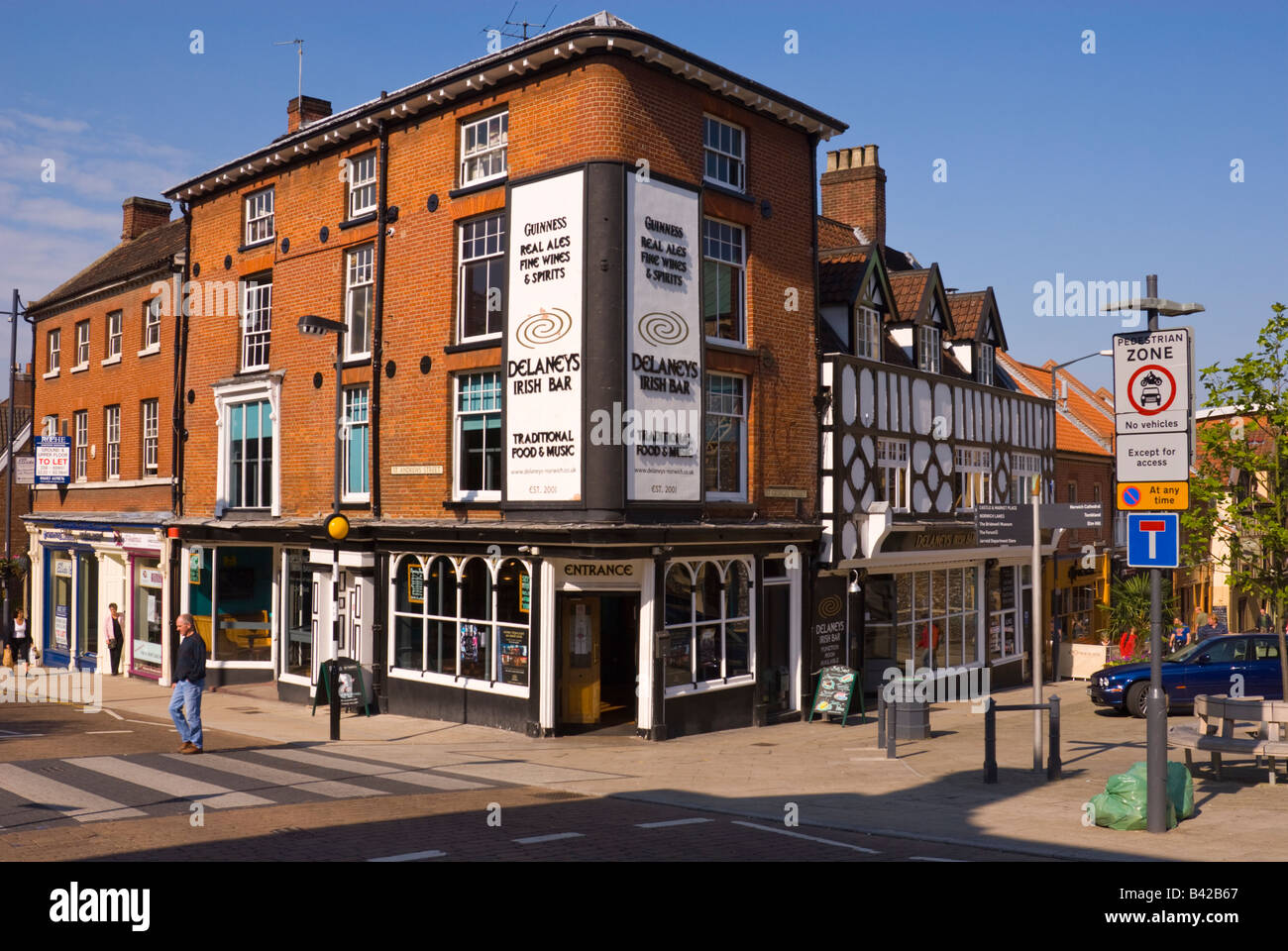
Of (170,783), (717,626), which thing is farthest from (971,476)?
(170,783)

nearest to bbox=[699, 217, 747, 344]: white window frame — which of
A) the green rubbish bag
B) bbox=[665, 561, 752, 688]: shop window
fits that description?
bbox=[665, 561, 752, 688]: shop window

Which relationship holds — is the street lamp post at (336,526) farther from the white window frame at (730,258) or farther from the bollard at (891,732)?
the bollard at (891,732)

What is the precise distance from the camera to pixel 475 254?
765 inches

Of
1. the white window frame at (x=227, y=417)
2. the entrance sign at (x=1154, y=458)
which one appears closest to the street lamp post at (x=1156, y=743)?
the entrance sign at (x=1154, y=458)

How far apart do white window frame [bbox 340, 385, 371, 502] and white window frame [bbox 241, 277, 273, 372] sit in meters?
3.59

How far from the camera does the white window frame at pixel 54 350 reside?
33500 millimetres

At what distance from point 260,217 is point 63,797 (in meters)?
16.1

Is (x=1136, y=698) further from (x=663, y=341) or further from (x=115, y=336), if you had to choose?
(x=115, y=336)

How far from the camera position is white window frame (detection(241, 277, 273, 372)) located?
24.7 meters

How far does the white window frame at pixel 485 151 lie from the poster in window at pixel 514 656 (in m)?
7.67

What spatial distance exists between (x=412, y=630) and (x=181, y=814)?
9.33 m

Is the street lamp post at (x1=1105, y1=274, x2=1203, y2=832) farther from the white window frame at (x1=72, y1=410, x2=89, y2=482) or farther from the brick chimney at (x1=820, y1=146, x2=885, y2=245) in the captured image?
the white window frame at (x1=72, y1=410, x2=89, y2=482)
